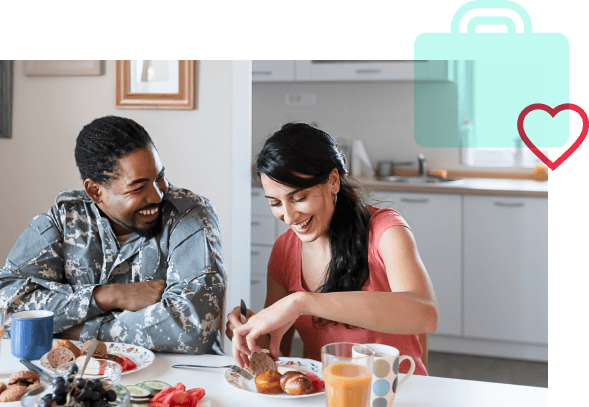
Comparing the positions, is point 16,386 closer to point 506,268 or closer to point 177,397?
point 177,397

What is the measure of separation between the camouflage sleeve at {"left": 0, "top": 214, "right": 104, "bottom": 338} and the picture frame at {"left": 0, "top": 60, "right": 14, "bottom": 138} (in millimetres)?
1277

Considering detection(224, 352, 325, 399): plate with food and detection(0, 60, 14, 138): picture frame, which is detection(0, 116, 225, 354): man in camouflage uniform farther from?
detection(0, 60, 14, 138): picture frame

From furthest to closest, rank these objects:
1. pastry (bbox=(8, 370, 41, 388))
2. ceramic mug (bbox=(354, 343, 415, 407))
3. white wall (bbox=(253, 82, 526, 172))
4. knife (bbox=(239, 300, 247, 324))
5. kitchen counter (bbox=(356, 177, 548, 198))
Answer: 1. white wall (bbox=(253, 82, 526, 172))
2. kitchen counter (bbox=(356, 177, 548, 198))
3. knife (bbox=(239, 300, 247, 324))
4. pastry (bbox=(8, 370, 41, 388))
5. ceramic mug (bbox=(354, 343, 415, 407))

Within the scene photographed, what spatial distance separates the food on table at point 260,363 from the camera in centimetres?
105

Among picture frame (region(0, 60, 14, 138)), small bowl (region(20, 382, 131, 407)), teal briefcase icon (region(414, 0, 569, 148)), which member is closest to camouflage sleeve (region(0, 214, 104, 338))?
small bowl (region(20, 382, 131, 407))

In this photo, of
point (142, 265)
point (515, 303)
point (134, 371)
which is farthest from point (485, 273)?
point (134, 371)

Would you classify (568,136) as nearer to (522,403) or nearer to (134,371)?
(522,403)

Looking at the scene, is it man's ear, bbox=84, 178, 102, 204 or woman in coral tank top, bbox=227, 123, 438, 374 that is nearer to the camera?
woman in coral tank top, bbox=227, 123, 438, 374

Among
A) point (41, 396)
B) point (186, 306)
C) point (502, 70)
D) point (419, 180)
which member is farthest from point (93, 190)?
A: point (419, 180)

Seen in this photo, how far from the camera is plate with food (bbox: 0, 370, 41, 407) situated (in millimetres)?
930

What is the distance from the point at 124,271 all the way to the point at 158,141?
3.39 feet

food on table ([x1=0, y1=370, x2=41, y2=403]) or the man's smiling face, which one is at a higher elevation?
the man's smiling face

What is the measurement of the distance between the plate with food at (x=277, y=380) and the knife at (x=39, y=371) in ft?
0.99

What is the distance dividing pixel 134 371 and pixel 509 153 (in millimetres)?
2792
